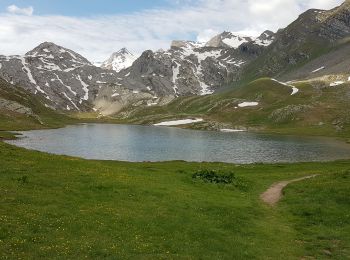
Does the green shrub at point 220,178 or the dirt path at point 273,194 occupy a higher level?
the green shrub at point 220,178

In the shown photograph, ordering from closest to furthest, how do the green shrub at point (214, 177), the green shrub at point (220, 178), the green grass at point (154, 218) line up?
the green grass at point (154, 218) < the green shrub at point (220, 178) < the green shrub at point (214, 177)

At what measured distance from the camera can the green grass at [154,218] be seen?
23.9 metres

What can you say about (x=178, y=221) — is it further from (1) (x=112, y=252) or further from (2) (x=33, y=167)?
(2) (x=33, y=167)

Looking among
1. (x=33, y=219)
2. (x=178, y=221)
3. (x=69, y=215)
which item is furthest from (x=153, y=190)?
(x=33, y=219)

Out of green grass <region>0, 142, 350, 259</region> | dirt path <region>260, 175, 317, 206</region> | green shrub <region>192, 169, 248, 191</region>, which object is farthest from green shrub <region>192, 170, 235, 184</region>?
dirt path <region>260, 175, 317, 206</region>

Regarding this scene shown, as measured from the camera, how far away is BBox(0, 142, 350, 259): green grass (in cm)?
2391

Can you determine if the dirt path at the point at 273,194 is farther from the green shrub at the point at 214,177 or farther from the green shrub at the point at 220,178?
the green shrub at the point at 214,177

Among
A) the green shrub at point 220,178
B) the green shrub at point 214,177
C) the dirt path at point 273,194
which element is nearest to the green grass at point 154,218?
the dirt path at point 273,194

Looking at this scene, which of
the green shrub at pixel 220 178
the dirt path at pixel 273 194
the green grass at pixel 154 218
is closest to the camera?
the green grass at pixel 154 218

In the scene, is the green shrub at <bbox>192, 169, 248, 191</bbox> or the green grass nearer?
the green grass

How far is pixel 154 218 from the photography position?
98.4 ft

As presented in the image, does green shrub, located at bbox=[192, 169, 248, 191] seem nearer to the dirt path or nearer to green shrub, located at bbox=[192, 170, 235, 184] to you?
green shrub, located at bbox=[192, 170, 235, 184]

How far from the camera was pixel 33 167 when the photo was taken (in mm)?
43688

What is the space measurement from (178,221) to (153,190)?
905 cm
